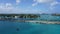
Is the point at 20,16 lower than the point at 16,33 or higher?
higher

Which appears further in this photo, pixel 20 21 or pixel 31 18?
pixel 31 18

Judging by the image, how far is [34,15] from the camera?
69.9 ft

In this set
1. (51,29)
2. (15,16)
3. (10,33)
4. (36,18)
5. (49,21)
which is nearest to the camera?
(10,33)

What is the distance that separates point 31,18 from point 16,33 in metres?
7.65

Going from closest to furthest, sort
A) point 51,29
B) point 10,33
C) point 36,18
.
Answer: point 10,33
point 51,29
point 36,18

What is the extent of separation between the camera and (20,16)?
22359 mm

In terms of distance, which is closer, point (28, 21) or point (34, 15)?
point (28, 21)

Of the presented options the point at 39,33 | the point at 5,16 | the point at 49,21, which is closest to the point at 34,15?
the point at 49,21

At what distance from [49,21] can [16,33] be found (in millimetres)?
6564

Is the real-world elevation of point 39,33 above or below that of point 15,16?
below

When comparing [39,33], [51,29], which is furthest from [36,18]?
[39,33]

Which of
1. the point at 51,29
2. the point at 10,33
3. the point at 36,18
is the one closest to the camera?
the point at 10,33

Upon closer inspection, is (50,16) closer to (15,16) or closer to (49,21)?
(49,21)

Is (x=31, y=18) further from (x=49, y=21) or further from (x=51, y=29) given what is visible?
(x=51, y=29)
